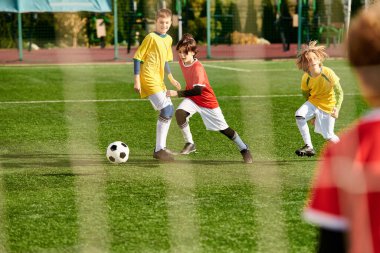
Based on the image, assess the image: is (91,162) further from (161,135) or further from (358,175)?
(358,175)

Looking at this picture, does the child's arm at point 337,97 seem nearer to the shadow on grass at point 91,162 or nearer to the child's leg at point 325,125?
the child's leg at point 325,125

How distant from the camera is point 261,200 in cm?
630

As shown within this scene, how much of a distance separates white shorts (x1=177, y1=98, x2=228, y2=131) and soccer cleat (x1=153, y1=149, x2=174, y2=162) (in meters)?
0.43

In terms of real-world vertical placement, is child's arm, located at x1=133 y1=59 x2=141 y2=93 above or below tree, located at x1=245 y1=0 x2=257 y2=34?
above

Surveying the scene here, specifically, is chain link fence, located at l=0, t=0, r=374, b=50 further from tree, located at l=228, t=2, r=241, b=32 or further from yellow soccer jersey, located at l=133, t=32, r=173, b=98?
yellow soccer jersey, located at l=133, t=32, r=173, b=98

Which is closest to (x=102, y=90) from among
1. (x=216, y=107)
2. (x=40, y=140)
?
(x=40, y=140)

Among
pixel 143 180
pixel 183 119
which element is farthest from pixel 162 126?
pixel 143 180

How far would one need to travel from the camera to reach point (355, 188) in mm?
2307

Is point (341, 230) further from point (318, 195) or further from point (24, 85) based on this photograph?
point (24, 85)

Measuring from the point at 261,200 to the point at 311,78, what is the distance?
246 centimetres

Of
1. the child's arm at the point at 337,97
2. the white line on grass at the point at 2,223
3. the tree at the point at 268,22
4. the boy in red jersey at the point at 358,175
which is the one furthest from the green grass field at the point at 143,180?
the tree at the point at 268,22

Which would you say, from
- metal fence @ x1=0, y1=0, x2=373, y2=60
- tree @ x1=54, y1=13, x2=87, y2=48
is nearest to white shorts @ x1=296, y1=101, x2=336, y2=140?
metal fence @ x1=0, y1=0, x2=373, y2=60

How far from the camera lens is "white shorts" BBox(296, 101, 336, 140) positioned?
8.46 meters

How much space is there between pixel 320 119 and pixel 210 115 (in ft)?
3.59
